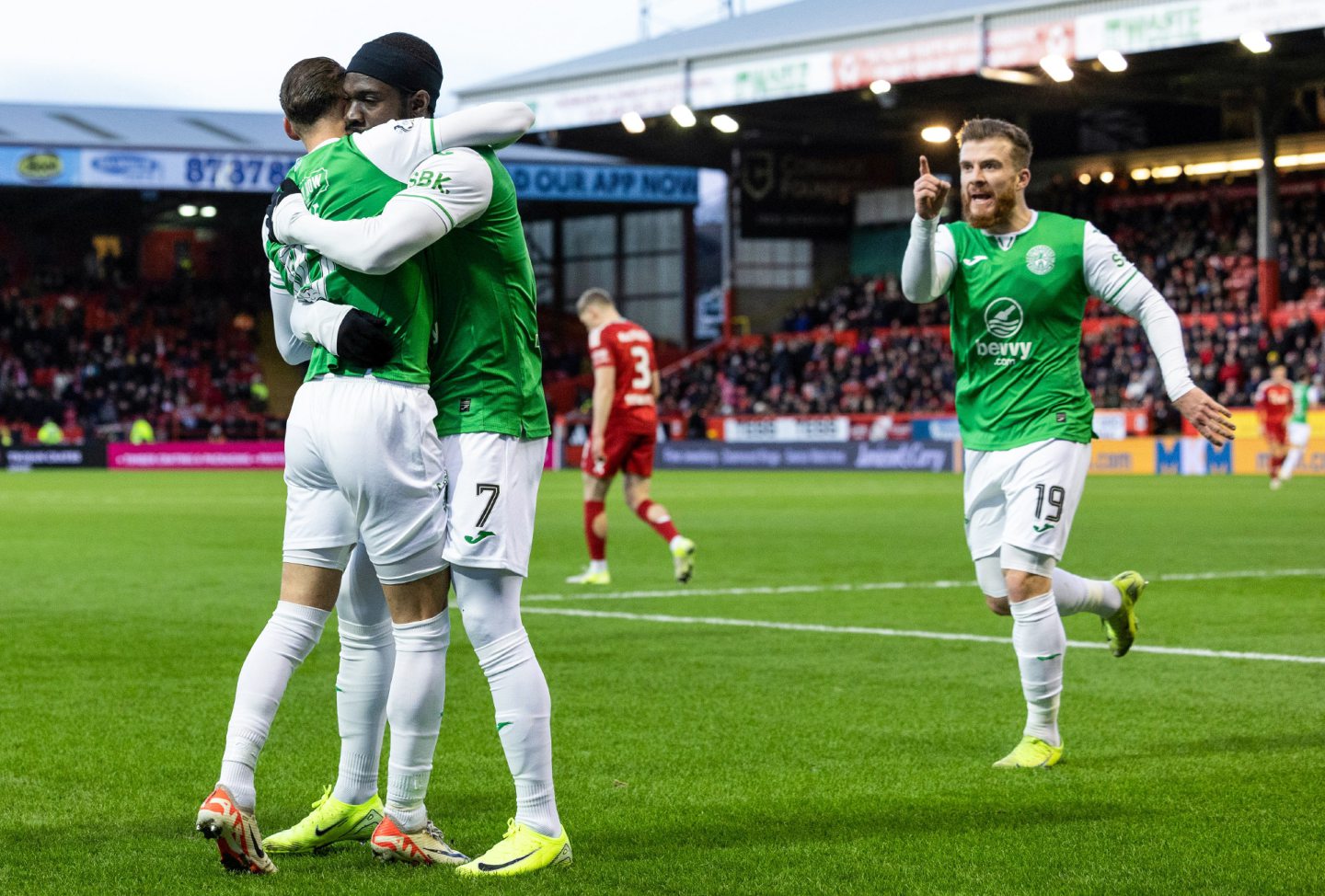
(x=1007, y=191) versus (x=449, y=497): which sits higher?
(x=1007, y=191)

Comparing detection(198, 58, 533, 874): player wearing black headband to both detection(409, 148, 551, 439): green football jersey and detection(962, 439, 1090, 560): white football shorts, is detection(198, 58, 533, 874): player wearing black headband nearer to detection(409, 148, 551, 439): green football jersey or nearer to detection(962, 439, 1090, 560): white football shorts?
detection(409, 148, 551, 439): green football jersey

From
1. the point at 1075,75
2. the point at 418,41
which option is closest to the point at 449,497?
the point at 418,41

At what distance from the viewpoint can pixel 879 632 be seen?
9.40 meters

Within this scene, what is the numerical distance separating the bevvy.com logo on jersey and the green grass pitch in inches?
54.4

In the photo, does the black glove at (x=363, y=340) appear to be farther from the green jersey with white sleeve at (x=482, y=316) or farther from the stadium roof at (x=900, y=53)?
the stadium roof at (x=900, y=53)

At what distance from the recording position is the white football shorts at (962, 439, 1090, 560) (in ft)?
19.6

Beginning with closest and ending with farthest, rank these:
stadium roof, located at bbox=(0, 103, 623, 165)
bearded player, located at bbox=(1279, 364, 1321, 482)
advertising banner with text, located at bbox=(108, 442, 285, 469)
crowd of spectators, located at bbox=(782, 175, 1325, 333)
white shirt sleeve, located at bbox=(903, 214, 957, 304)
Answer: white shirt sleeve, located at bbox=(903, 214, 957, 304) → bearded player, located at bbox=(1279, 364, 1321, 482) → crowd of spectators, located at bbox=(782, 175, 1325, 333) → advertising banner with text, located at bbox=(108, 442, 285, 469) → stadium roof, located at bbox=(0, 103, 623, 165)

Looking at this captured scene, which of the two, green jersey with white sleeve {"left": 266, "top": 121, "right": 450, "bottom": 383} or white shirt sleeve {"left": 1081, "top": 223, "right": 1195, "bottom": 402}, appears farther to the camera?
white shirt sleeve {"left": 1081, "top": 223, "right": 1195, "bottom": 402}

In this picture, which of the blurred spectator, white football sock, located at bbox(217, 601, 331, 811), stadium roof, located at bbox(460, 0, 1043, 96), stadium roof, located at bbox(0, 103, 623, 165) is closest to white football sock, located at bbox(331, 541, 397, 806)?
white football sock, located at bbox(217, 601, 331, 811)

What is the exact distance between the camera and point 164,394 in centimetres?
4988

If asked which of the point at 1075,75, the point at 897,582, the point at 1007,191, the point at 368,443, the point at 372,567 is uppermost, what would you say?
the point at 1075,75

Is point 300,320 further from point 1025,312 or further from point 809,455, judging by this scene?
point 809,455

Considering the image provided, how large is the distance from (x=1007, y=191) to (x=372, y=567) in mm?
2830

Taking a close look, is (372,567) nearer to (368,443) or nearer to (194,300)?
(368,443)
